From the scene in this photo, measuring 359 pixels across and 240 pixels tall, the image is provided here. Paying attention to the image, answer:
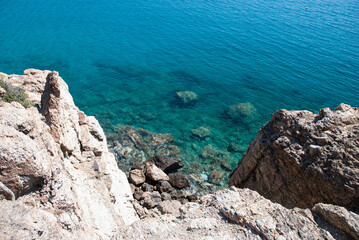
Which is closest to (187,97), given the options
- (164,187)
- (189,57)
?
(189,57)

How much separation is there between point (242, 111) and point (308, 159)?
63.5 ft

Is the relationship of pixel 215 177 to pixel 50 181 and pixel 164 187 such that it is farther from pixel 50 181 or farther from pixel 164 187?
pixel 50 181

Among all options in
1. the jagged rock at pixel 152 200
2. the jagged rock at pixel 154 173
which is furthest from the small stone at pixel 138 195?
the jagged rock at pixel 154 173

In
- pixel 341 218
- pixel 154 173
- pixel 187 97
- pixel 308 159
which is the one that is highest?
pixel 341 218

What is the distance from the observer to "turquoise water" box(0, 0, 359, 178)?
95.2ft

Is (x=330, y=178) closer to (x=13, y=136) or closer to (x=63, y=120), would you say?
(x=13, y=136)

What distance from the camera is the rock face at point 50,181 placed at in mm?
A: 6586

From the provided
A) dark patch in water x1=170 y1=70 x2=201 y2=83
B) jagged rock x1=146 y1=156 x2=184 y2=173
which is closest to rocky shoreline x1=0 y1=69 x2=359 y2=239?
jagged rock x1=146 y1=156 x2=184 y2=173

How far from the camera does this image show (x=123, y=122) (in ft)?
89.3

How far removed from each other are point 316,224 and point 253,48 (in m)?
37.7

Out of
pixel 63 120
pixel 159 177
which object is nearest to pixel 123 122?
pixel 159 177

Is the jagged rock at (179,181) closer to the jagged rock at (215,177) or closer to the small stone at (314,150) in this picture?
the jagged rock at (215,177)

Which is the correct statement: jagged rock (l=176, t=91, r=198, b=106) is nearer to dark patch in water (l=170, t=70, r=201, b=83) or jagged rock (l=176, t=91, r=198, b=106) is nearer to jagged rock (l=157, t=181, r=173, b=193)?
dark patch in water (l=170, t=70, r=201, b=83)

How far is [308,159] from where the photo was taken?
10188 mm
